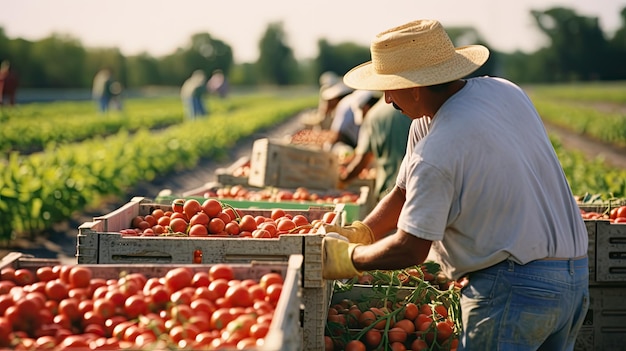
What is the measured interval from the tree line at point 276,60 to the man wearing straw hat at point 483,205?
66004mm

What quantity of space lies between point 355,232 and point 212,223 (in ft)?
2.94

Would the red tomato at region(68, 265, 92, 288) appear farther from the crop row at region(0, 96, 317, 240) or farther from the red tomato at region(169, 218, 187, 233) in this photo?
the crop row at region(0, 96, 317, 240)

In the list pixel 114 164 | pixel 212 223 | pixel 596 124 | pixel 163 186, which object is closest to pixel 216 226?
pixel 212 223

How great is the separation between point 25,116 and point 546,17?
345ft

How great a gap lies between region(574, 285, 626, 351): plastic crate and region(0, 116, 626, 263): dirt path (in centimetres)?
579

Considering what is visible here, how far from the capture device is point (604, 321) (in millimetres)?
4930

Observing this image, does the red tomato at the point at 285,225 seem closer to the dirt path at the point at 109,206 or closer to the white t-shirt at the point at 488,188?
the white t-shirt at the point at 488,188

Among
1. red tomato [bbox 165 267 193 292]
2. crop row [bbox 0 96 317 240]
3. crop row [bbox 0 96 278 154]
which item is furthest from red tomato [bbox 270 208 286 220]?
crop row [bbox 0 96 278 154]

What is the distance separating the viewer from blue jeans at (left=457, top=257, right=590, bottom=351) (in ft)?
11.0

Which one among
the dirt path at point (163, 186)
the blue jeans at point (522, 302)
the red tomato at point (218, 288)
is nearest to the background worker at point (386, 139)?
the dirt path at point (163, 186)

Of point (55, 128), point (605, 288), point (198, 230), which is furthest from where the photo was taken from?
point (55, 128)

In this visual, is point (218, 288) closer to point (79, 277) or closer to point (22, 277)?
point (79, 277)

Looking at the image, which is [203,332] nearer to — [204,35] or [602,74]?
[602,74]

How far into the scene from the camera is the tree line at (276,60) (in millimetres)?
85438
